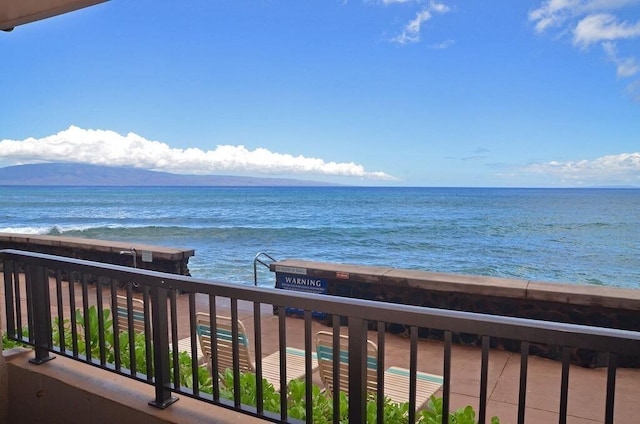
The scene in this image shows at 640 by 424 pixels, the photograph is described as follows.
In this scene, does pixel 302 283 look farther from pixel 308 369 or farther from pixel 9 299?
pixel 308 369

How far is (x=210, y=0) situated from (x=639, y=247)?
3548 cm

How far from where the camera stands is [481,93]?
4712 centimetres

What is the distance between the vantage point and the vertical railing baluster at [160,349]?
207cm

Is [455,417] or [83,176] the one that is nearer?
[455,417]

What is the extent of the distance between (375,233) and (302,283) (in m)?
22.2

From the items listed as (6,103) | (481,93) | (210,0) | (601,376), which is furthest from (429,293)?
(6,103)

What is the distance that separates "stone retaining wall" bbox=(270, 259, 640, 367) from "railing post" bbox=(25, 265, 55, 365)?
345 cm

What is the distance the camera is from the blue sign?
5.71m

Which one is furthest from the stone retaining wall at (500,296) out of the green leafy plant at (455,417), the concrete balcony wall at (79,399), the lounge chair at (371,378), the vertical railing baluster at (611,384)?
the vertical railing baluster at (611,384)

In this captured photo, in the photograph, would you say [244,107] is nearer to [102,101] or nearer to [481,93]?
[102,101]

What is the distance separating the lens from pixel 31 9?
2.18m

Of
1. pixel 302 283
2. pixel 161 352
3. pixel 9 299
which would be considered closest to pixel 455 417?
pixel 161 352

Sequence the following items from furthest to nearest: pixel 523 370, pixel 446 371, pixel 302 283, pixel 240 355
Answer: pixel 302 283, pixel 240 355, pixel 446 371, pixel 523 370

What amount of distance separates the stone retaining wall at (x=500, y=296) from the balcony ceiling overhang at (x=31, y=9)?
4.03 metres
